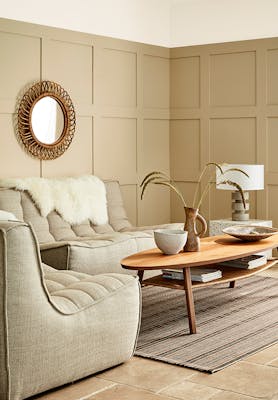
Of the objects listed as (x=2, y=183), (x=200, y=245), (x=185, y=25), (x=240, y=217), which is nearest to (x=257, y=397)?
(x=200, y=245)

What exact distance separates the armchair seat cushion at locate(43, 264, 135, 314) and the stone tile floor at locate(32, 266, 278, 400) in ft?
1.25

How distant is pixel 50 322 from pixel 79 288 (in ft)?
1.24

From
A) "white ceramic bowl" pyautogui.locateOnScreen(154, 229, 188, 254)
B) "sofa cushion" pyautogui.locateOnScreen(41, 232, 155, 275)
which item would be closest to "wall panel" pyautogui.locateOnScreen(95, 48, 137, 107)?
"sofa cushion" pyautogui.locateOnScreen(41, 232, 155, 275)

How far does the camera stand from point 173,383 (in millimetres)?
3553

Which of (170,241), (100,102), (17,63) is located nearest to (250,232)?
(170,241)

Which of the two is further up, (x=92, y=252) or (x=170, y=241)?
(x=170, y=241)

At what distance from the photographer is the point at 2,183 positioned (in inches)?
224

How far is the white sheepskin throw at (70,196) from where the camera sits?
5711 mm

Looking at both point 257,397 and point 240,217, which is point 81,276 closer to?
point 257,397

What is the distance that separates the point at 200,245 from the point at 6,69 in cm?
220

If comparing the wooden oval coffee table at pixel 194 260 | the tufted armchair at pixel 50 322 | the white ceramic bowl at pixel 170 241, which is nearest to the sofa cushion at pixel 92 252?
the wooden oval coffee table at pixel 194 260

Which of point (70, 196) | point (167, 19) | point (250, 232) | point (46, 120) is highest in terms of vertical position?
point (167, 19)

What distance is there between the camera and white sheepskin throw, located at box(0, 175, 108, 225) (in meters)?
5.71

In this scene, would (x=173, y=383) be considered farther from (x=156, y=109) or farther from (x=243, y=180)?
(x=156, y=109)
